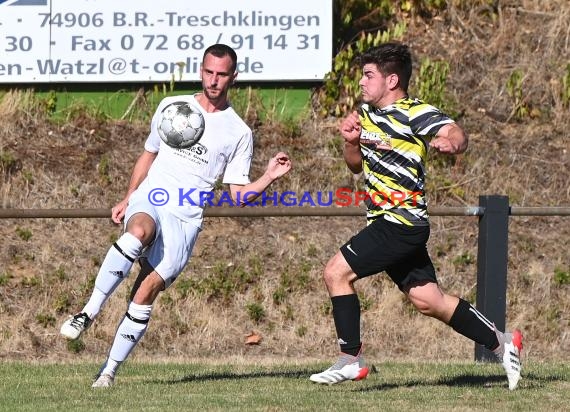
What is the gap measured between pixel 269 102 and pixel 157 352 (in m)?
3.73

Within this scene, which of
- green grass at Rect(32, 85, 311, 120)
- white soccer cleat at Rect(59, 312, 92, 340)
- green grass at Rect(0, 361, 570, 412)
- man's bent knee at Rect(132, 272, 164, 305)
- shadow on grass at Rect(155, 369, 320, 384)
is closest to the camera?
green grass at Rect(0, 361, 570, 412)

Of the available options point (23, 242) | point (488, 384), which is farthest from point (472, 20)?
point (488, 384)

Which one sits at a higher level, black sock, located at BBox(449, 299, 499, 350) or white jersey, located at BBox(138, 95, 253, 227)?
white jersey, located at BBox(138, 95, 253, 227)

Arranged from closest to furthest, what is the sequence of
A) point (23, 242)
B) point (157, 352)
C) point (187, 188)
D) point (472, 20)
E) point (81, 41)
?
point (187, 188), point (157, 352), point (23, 242), point (81, 41), point (472, 20)

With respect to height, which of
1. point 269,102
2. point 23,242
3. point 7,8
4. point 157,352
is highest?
point 7,8

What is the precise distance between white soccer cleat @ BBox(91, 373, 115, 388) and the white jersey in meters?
1.05

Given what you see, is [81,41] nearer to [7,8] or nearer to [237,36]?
[7,8]

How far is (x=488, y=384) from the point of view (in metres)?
7.69

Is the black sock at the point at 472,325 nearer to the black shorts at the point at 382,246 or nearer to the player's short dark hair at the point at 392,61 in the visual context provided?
the black shorts at the point at 382,246

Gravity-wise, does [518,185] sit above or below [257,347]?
above

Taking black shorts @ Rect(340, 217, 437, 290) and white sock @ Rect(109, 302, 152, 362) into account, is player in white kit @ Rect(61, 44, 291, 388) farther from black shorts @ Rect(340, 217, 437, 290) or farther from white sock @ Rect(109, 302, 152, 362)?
black shorts @ Rect(340, 217, 437, 290)

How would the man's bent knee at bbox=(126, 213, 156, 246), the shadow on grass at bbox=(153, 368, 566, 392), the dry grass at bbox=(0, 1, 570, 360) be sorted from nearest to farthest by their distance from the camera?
the man's bent knee at bbox=(126, 213, 156, 246)
the shadow on grass at bbox=(153, 368, 566, 392)
the dry grass at bbox=(0, 1, 570, 360)

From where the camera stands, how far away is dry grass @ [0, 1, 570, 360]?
11172 millimetres

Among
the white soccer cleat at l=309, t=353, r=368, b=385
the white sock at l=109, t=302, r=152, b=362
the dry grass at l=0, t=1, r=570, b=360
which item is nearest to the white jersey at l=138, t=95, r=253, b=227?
the white sock at l=109, t=302, r=152, b=362
